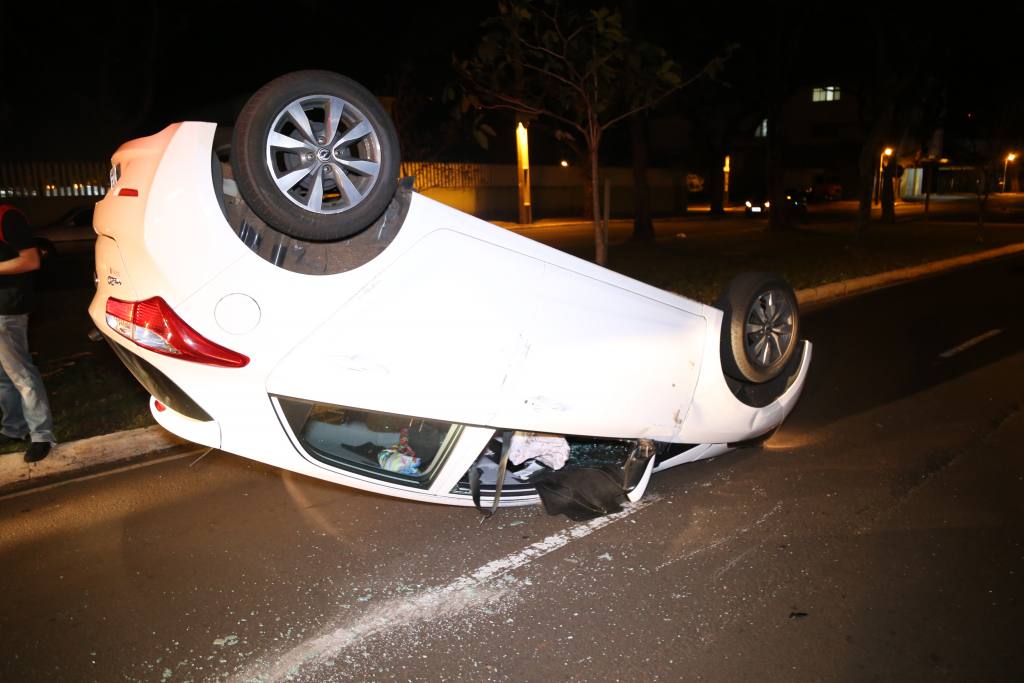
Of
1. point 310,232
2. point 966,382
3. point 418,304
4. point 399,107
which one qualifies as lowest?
point 966,382

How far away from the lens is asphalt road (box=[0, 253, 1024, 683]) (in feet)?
9.87

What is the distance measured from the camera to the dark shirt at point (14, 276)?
15.5 ft

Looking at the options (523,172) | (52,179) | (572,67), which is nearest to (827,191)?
(523,172)

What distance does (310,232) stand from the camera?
305cm

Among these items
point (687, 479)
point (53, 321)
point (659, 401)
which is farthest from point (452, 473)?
point (53, 321)

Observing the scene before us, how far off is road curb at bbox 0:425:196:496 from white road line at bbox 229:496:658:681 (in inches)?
105

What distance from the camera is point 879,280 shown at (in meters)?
13.6

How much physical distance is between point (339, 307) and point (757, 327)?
101 inches

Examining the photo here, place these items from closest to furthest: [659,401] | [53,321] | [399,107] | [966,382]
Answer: [659,401] → [966,382] → [53,321] → [399,107]

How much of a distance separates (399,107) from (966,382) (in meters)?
23.8

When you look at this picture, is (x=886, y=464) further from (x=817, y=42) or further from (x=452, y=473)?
(x=817, y=42)

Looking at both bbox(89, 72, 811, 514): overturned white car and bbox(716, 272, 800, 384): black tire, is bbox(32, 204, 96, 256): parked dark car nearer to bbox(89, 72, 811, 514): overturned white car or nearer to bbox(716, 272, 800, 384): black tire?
bbox(89, 72, 811, 514): overturned white car

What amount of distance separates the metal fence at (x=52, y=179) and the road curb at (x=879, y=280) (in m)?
22.5

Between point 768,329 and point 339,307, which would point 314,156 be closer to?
point 339,307
